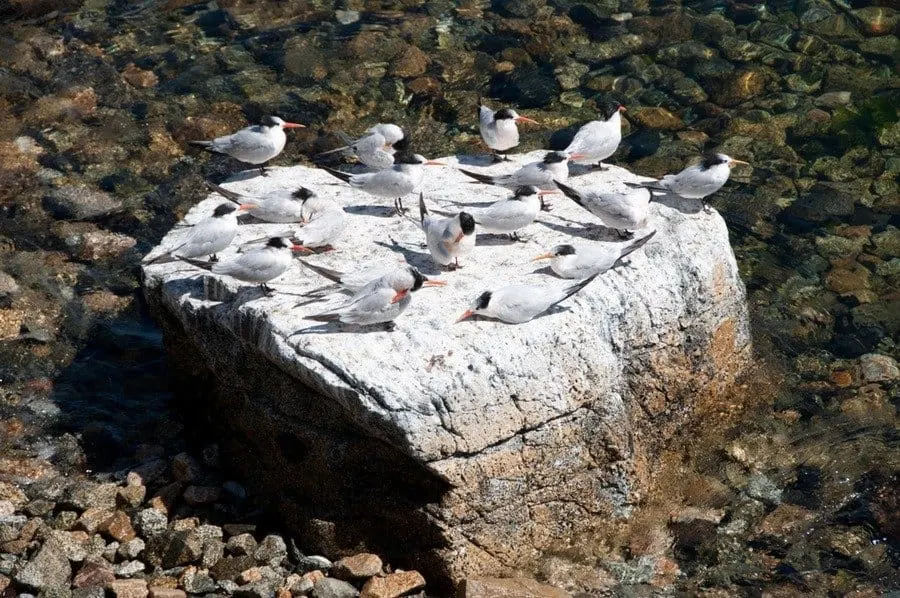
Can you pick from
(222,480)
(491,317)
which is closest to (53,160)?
(222,480)

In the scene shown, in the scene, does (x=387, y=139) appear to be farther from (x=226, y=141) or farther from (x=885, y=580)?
(x=885, y=580)

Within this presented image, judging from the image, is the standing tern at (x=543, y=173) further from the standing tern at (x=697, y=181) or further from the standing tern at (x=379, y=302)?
the standing tern at (x=379, y=302)

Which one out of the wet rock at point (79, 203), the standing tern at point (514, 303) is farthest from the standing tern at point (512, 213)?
the wet rock at point (79, 203)

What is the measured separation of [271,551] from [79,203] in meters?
4.91

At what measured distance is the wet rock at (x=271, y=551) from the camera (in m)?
6.02

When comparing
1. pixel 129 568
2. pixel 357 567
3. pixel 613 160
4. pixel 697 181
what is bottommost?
pixel 613 160

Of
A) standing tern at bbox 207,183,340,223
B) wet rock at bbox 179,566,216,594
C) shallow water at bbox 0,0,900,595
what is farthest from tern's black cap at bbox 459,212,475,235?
wet rock at bbox 179,566,216,594

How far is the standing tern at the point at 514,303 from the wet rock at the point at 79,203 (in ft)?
16.6

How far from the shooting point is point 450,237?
6266mm

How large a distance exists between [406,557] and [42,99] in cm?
778

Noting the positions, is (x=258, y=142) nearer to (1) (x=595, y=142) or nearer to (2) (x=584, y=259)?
(1) (x=595, y=142)

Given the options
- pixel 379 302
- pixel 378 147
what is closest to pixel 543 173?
pixel 378 147

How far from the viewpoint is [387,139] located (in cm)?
873

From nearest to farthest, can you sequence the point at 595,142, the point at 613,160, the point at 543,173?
the point at 543,173
the point at 595,142
the point at 613,160
